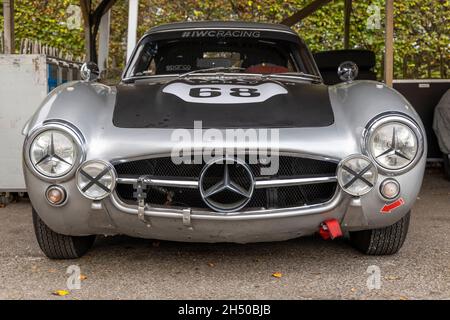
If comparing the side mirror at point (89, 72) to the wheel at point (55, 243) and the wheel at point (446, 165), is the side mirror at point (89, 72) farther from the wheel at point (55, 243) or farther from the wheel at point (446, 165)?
the wheel at point (446, 165)

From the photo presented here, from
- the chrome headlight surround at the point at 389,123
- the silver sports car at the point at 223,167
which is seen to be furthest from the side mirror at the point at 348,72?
the chrome headlight surround at the point at 389,123

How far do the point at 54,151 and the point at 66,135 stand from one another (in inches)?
3.9

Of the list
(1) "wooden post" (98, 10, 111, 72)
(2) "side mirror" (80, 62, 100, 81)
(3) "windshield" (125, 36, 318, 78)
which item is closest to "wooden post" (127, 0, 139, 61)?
(3) "windshield" (125, 36, 318, 78)

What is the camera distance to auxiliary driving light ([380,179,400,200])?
9.90 feet

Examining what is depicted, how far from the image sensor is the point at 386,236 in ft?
11.3

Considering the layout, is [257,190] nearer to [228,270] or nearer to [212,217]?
[212,217]

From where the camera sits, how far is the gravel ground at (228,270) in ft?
9.64

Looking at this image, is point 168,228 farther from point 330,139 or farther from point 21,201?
point 21,201

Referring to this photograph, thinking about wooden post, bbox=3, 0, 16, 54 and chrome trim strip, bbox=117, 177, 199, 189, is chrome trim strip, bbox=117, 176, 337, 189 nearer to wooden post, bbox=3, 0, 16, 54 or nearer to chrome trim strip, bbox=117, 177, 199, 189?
chrome trim strip, bbox=117, 177, 199, 189

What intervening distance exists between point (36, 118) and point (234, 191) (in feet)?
3.68

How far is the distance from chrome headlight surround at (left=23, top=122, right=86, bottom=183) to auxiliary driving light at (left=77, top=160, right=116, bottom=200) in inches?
1.9

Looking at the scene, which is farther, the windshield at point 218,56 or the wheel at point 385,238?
the windshield at point 218,56

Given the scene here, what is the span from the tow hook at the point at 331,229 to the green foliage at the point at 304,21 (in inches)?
445

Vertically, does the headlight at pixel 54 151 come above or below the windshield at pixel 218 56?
below
